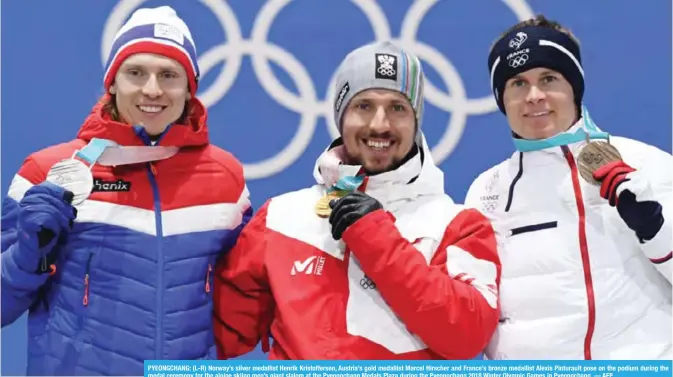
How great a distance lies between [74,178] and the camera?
2129mm

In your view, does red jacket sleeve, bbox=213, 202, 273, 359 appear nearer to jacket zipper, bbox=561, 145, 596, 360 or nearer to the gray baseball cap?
the gray baseball cap

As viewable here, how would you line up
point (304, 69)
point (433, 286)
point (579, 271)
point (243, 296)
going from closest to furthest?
point (433, 286) → point (579, 271) → point (243, 296) → point (304, 69)

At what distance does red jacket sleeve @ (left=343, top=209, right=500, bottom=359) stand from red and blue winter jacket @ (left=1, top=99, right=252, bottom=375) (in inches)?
18.6

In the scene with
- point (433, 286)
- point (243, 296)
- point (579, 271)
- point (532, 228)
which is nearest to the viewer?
point (433, 286)

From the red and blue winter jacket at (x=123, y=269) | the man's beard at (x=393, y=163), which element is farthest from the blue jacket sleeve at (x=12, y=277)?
the man's beard at (x=393, y=163)

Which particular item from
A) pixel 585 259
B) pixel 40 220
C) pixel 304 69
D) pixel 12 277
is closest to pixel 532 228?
pixel 585 259

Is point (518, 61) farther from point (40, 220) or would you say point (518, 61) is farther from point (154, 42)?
point (40, 220)

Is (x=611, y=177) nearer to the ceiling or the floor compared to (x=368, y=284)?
nearer to the ceiling

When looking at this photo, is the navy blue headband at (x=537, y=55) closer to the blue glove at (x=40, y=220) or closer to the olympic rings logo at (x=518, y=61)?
the olympic rings logo at (x=518, y=61)

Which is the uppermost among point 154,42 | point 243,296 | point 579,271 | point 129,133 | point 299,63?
point 154,42

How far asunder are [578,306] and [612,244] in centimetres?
19

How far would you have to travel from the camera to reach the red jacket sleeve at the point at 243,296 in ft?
7.51

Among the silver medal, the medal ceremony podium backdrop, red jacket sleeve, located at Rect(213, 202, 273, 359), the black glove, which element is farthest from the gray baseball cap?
the medal ceremony podium backdrop

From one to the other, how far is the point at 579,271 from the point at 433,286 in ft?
1.34
